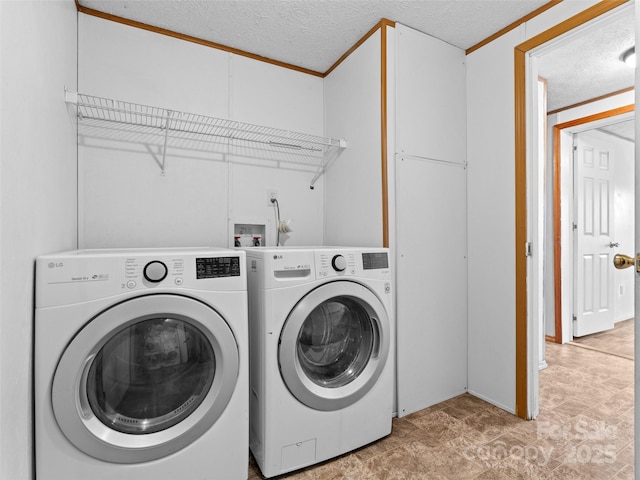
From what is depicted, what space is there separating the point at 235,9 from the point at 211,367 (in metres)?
1.81

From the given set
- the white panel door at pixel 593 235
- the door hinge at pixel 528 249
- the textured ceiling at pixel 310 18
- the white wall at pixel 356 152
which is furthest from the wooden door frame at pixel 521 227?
the white panel door at pixel 593 235

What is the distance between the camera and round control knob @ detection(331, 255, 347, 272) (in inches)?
58.7

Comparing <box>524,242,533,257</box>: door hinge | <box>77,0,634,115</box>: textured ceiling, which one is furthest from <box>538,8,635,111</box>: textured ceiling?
<box>524,242,533,257</box>: door hinge

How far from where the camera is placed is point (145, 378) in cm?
120

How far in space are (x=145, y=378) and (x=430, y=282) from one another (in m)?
1.54

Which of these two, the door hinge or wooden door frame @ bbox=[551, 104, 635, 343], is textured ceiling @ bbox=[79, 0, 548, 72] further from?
wooden door frame @ bbox=[551, 104, 635, 343]

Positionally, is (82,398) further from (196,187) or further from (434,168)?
(434,168)

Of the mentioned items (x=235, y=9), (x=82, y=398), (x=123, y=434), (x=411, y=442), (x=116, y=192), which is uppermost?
(x=235, y=9)

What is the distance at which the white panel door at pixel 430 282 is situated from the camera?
1.86m

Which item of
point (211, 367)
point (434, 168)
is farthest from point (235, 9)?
point (211, 367)

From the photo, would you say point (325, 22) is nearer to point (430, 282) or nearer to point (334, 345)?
point (430, 282)

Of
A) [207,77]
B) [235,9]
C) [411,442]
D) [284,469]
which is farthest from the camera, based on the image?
[207,77]

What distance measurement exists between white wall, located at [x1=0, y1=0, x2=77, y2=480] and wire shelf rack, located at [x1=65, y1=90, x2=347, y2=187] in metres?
0.37

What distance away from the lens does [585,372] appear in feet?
8.02
